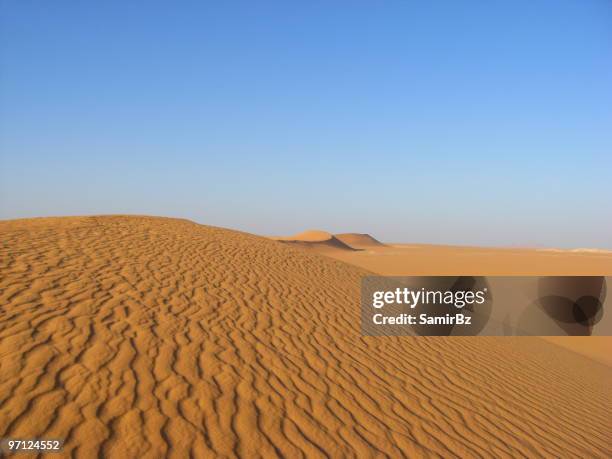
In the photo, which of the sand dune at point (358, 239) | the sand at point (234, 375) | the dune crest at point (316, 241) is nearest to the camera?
the sand at point (234, 375)

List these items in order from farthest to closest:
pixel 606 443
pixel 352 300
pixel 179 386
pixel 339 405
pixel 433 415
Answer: pixel 352 300 < pixel 606 443 < pixel 433 415 < pixel 339 405 < pixel 179 386

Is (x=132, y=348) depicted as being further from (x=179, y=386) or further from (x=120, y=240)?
(x=120, y=240)

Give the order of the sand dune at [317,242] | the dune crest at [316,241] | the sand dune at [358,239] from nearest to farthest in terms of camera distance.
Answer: the sand dune at [317,242] < the dune crest at [316,241] < the sand dune at [358,239]

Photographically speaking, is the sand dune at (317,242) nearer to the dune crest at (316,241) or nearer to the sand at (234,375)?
the dune crest at (316,241)

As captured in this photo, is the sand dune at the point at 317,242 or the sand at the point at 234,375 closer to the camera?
the sand at the point at 234,375

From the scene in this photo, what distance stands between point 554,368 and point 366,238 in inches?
4030

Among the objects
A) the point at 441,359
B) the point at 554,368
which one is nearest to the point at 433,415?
the point at 441,359

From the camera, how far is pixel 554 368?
10219 mm

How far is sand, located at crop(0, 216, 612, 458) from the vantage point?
431 cm

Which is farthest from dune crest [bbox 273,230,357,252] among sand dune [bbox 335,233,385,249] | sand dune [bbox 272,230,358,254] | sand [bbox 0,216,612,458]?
sand [bbox 0,216,612,458]

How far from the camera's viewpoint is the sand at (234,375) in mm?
4309

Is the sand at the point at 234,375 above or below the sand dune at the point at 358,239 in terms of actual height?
below

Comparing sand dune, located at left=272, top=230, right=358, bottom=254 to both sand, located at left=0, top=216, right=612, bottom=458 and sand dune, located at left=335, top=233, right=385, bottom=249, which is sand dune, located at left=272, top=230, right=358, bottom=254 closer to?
sand dune, located at left=335, top=233, right=385, bottom=249

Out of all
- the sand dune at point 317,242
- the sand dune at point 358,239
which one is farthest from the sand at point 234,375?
the sand dune at point 358,239
